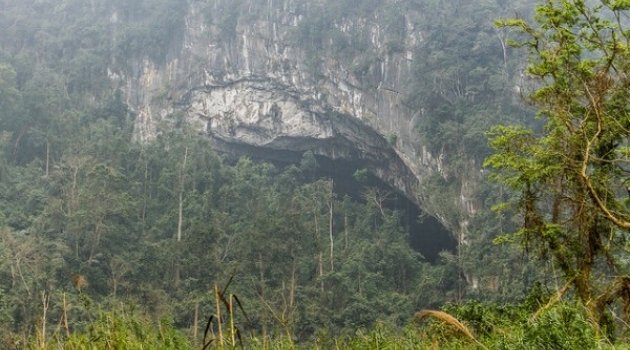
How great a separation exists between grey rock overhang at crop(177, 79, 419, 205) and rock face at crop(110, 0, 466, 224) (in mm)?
45

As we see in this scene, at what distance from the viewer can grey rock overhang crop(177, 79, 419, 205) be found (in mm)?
24719

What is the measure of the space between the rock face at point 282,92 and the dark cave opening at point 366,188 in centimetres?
23

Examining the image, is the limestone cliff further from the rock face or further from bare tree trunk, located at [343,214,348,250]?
bare tree trunk, located at [343,214,348,250]

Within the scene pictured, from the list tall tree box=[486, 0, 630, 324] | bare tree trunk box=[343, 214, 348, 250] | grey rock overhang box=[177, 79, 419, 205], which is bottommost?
bare tree trunk box=[343, 214, 348, 250]

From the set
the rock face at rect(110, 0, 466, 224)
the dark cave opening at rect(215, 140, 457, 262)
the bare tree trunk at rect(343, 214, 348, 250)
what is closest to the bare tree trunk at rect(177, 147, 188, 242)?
the rock face at rect(110, 0, 466, 224)

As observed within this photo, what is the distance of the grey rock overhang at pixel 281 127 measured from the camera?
24.7 meters

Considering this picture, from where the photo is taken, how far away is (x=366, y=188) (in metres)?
25.6

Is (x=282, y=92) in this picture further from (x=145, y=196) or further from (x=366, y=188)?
(x=145, y=196)

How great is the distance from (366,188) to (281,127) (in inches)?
180

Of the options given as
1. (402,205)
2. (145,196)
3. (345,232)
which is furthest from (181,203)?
(402,205)

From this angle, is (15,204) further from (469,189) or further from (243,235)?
(469,189)

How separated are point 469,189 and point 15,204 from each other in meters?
15.6

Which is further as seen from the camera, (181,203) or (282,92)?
(282,92)

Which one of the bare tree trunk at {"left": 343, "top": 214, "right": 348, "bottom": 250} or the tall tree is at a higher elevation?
the tall tree
